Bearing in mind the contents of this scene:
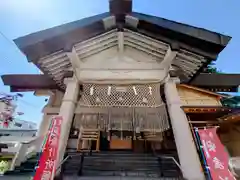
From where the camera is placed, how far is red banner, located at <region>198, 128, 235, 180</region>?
153 inches

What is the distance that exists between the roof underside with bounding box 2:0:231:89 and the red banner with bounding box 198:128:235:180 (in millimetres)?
2407

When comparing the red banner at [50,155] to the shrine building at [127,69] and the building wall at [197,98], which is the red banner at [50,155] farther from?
the building wall at [197,98]

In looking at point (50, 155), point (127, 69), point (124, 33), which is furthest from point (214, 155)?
point (124, 33)

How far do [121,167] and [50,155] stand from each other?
202cm

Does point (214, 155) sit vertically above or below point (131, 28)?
below

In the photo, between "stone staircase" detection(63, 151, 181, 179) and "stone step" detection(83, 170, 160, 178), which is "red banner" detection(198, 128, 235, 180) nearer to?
"stone staircase" detection(63, 151, 181, 179)

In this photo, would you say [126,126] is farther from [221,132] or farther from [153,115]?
[221,132]

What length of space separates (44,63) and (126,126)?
3480mm

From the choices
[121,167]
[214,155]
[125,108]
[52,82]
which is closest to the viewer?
[214,155]

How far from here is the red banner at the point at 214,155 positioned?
3889mm

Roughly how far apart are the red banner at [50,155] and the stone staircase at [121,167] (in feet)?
2.33

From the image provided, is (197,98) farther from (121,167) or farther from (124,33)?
(121,167)

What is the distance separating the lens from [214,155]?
423 centimetres

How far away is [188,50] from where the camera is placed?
588 centimetres
